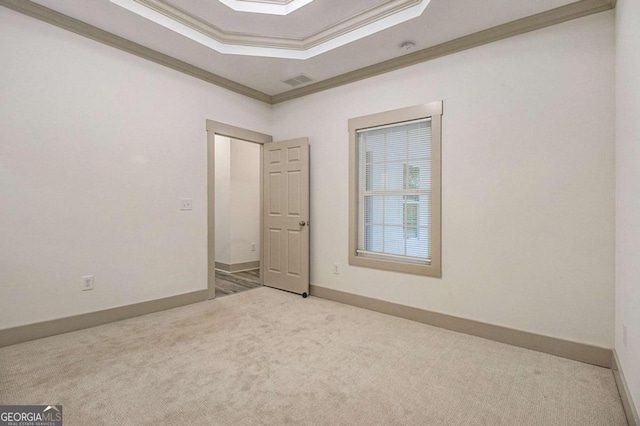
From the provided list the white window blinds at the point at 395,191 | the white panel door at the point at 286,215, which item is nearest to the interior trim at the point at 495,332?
the white window blinds at the point at 395,191

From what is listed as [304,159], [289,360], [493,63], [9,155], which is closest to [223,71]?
[304,159]

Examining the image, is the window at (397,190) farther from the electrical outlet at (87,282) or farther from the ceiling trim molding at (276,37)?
the electrical outlet at (87,282)

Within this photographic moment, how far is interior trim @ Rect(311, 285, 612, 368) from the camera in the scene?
2.30 m

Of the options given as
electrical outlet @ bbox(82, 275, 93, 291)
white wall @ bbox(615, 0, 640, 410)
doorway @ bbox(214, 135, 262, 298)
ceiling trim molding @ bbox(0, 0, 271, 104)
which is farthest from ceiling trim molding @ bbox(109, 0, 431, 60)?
electrical outlet @ bbox(82, 275, 93, 291)

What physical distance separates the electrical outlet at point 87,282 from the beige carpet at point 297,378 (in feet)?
1.28

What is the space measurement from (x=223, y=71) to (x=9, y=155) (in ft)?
7.36

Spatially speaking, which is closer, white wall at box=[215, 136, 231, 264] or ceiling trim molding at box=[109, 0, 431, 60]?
ceiling trim molding at box=[109, 0, 431, 60]

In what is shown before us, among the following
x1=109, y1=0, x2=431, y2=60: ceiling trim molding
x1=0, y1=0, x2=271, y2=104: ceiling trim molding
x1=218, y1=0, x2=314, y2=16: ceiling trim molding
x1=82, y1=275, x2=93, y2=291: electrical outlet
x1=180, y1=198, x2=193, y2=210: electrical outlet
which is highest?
x1=218, y1=0, x2=314, y2=16: ceiling trim molding

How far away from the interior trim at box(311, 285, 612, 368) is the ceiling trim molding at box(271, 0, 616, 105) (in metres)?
2.58

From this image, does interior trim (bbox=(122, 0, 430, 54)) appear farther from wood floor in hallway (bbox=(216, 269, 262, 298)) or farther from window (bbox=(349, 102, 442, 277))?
wood floor in hallway (bbox=(216, 269, 262, 298))

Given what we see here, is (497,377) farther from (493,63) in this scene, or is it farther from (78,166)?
(78,166)

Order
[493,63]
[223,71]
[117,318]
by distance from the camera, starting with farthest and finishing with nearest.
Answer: [223,71]
[117,318]
[493,63]

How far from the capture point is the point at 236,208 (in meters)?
5.66

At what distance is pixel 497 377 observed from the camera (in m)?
2.09
